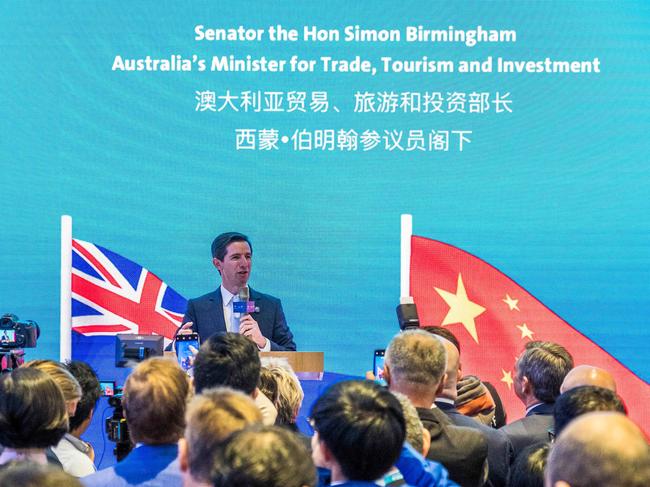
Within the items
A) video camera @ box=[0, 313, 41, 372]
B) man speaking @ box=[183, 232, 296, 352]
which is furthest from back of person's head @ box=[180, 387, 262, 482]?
man speaking @ box=[183, 232, 296, 352]

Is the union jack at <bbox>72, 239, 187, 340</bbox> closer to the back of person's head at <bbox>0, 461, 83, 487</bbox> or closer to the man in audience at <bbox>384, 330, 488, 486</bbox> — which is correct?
the man in audience at <bbox>384, 330, 488, 486</bbox>

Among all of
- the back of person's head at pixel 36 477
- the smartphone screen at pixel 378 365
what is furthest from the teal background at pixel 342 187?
the back of person's head at pixel 36 477

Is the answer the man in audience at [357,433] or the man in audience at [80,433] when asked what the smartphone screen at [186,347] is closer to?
the man in audience at [80,433]

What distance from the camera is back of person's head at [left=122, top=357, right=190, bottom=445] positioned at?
8.88 ft

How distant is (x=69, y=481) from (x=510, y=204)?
16.5 ft

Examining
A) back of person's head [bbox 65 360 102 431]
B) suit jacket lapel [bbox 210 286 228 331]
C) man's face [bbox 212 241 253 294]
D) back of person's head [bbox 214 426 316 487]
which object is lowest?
back of person's head [bbox 65 360 102 431]

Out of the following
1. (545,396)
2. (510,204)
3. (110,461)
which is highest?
(510,204)

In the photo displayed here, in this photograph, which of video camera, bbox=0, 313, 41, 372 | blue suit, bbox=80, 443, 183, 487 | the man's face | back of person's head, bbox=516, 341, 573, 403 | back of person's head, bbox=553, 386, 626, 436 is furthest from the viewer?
the man's face

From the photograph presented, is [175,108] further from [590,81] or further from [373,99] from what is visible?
[590,81]

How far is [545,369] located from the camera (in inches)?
159

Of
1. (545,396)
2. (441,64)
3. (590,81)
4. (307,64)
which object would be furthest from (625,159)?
(545,396)

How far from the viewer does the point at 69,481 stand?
59.2 inches

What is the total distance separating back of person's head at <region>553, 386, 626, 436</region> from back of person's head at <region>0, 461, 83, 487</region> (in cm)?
173

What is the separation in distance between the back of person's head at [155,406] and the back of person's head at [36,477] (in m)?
1.12
